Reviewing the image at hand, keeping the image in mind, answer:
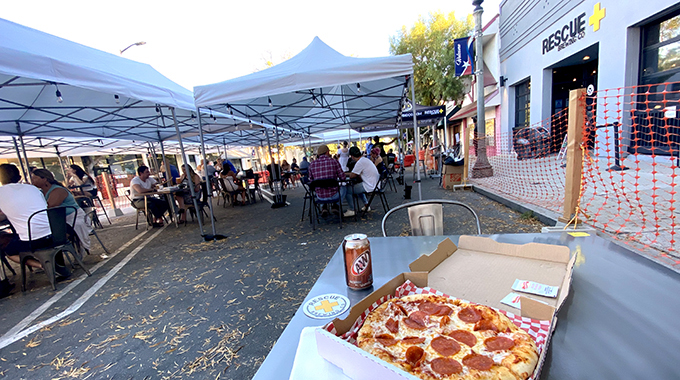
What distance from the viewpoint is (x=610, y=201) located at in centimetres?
457

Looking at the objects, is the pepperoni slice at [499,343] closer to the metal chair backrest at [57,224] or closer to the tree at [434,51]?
the metal chair backrest at [57,224]

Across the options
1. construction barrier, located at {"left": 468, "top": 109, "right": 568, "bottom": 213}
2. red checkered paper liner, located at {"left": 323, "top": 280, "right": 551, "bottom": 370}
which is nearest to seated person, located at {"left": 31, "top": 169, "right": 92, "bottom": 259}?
red checkered paper liner, located at {"left": 323, "top": 280, "right": 551, "bottom": 370}

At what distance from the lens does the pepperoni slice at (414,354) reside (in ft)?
2.36

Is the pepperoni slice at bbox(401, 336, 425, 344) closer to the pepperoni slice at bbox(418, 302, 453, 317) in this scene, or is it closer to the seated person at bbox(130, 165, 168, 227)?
the pepperoni slice at bbox(418, 302, 453, 317)

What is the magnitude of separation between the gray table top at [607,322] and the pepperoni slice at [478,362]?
4.6 inches

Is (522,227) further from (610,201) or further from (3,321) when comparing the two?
(3,321)

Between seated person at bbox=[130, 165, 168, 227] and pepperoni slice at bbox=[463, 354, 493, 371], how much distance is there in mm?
8004

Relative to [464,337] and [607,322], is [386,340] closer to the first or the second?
[464,337]

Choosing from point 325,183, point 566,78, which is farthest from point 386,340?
point 566,78

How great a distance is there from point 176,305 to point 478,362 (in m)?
3.33

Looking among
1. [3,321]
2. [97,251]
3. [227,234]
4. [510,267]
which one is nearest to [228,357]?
[510,267]

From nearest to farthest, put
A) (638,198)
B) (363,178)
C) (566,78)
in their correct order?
(638,198), (363,178), (566,78)

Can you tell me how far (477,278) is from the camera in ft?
3.74

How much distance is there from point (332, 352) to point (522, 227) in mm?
4819
